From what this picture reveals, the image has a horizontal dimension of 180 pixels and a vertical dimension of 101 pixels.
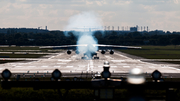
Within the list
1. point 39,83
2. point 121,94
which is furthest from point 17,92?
point 39,83

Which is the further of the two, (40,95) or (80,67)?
(80,67)

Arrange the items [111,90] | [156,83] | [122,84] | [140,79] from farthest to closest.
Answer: [156,83]
[122,84]
[111,90]
[140,79]

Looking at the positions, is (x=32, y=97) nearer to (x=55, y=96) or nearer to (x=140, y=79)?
(x=55, y=96)

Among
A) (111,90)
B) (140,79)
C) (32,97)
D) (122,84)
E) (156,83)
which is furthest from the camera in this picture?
(32,97)

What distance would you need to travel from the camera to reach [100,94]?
69.4ft

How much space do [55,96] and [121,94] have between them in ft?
28.0

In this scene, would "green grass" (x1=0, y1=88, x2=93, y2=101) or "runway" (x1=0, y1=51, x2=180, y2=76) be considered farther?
"runway" (x1=0, y1=51, x2=180, y2=76)

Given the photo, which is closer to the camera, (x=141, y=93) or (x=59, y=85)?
(x=141, y=93)

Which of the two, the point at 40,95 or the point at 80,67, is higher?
the point at 40,95

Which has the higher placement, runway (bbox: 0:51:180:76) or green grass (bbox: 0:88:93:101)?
green grass (bbox: 0:88:93:101)

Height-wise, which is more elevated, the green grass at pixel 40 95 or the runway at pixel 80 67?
the green grass at pixel 40 95

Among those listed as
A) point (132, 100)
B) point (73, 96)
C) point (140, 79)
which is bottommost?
point (73, 96)

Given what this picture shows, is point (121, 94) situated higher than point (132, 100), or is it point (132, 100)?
point (132, 100)

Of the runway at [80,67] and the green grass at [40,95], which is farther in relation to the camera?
the runway at [80,67]
